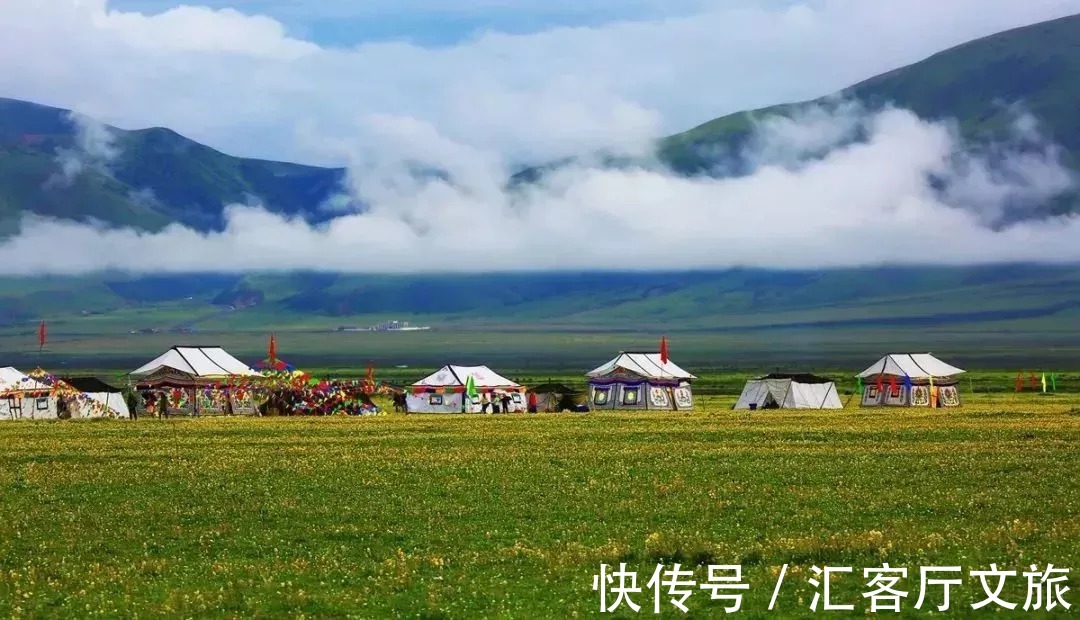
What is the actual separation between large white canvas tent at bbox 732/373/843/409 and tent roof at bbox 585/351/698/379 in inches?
177

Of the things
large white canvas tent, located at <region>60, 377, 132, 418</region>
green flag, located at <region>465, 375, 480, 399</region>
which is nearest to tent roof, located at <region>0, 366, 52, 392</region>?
large white canvas tent, located at <region>60, 377, 132, 418</region>

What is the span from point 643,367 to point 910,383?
52.4 feet

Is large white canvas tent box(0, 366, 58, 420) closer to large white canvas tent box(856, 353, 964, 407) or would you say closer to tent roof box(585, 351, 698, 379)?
tent roof box(585, 351, 698, 379)

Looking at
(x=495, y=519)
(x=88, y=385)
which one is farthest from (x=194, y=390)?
(x=495, y=519)

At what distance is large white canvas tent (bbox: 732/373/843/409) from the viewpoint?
78.6 m

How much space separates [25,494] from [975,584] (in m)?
20.9

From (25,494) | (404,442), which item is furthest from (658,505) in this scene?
(404,442)

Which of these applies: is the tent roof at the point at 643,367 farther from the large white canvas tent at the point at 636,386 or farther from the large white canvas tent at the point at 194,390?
the large white canvas tent at the point at 194,390

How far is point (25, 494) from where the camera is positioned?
103 feet

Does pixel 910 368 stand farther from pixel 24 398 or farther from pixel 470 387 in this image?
pixel 24 398

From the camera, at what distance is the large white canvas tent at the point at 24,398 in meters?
70.9

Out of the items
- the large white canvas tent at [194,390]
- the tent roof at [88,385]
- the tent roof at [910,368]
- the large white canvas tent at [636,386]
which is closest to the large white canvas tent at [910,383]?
the tent roof at [910,368]

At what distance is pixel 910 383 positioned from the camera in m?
83.5

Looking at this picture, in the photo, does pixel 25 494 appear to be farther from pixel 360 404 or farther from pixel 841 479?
pixel 360 404
